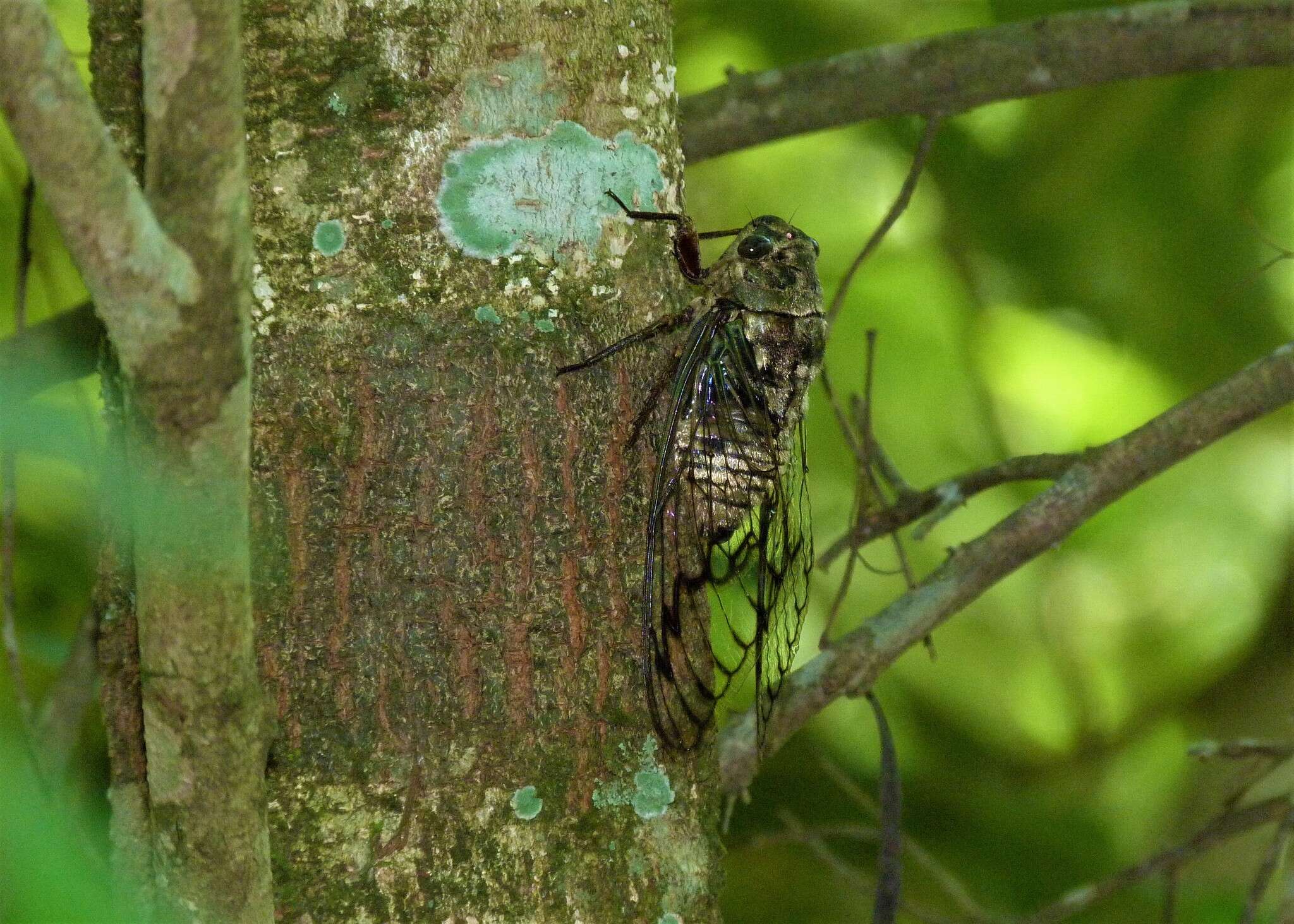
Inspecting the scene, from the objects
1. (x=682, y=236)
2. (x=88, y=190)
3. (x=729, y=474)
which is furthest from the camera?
(x=729, y=474)

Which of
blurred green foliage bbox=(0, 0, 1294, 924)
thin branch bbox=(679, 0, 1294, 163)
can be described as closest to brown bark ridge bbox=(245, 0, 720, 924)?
thin branch bbox=(679, 0, 1294, 163)

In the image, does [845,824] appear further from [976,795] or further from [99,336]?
[99,336]

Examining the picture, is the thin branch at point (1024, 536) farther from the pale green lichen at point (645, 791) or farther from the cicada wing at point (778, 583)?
the pale green lichen at point (645, 791)

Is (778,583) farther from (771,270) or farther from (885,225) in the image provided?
(885,225)

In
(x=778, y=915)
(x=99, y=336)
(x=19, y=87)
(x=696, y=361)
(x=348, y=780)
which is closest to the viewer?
(x=19, y=87)

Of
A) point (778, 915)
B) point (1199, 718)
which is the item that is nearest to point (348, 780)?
point (778, 915)

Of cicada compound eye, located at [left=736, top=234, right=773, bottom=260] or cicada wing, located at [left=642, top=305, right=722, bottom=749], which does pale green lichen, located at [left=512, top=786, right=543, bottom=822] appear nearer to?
cicada wing, located at [left=642, top=305, right=722, bottom=749]

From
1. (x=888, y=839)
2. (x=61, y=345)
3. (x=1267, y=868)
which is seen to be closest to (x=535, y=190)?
(x=888, y=839)
